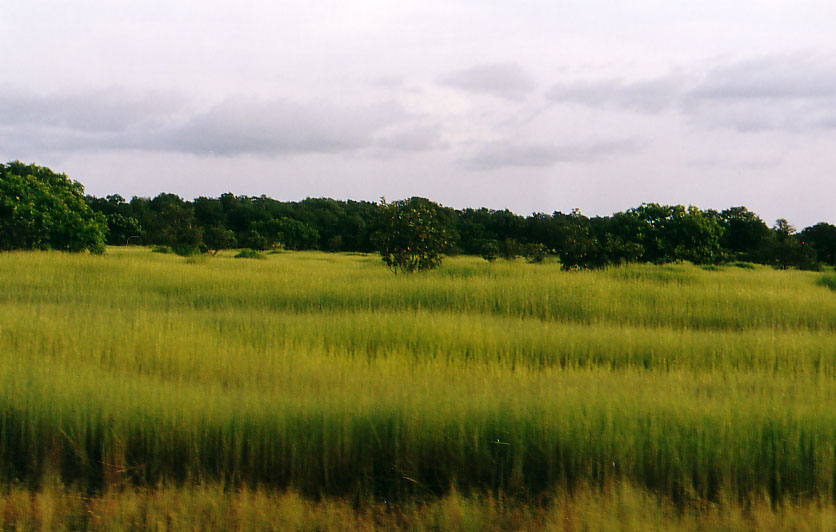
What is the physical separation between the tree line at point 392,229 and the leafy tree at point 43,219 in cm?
6

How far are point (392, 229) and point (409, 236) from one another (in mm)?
768

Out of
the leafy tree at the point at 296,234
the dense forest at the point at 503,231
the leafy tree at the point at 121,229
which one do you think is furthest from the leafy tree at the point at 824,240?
the leafy tree at the point at 121,229

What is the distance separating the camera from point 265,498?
170 inches

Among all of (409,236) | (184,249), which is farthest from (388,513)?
(184,249)

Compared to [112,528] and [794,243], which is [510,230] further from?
[112,528]

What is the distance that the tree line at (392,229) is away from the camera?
2477 centimetres

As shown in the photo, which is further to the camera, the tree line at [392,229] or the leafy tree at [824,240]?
the leafy tree at [824,240]

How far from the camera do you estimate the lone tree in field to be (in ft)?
74.4

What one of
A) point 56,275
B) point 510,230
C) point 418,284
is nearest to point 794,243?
point 510,230

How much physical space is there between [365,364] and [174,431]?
3007 millimetres

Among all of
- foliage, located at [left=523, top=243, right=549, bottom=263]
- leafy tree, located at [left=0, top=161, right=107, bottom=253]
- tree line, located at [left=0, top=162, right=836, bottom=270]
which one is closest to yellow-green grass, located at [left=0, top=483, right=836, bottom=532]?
tree line, located at [left=0, top=162, right=836, bottom=270]

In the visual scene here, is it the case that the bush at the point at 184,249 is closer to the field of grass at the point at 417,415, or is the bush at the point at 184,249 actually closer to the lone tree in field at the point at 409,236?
the lone tree in field at the point at 409,236

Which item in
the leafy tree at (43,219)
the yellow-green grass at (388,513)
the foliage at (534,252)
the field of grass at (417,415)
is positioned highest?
the leafy tree at (43,219)

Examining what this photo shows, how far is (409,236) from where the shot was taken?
22.7m
